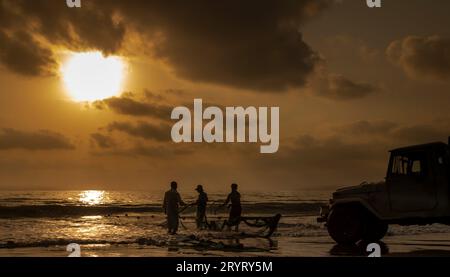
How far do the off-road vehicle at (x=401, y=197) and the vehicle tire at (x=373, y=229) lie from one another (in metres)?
0.04

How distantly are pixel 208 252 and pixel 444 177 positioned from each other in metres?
6.51

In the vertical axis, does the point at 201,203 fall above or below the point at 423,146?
below

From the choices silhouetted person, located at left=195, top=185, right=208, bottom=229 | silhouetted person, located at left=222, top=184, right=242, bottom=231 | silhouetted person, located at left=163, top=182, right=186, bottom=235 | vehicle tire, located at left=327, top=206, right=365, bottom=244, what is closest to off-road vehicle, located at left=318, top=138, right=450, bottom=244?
vehicle tire, located at left=327, top=206, right=365, bottom=244

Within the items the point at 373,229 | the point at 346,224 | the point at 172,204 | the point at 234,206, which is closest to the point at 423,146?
the point at 346,224

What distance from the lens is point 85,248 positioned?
59.7 feet

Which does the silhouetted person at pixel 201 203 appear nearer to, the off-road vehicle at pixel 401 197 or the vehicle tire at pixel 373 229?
the off-road vehicle at pixel 401 197

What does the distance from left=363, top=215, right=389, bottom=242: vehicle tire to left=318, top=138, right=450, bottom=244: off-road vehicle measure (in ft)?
0.12

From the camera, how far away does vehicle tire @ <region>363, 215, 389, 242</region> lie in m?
17.6

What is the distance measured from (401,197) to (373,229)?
87.4 inches

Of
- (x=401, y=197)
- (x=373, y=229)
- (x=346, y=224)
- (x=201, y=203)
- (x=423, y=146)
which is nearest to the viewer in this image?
(x=423, y=146)

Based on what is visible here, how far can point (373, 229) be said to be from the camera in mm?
18438

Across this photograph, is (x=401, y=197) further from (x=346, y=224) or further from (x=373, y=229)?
(x=373, y=229)
